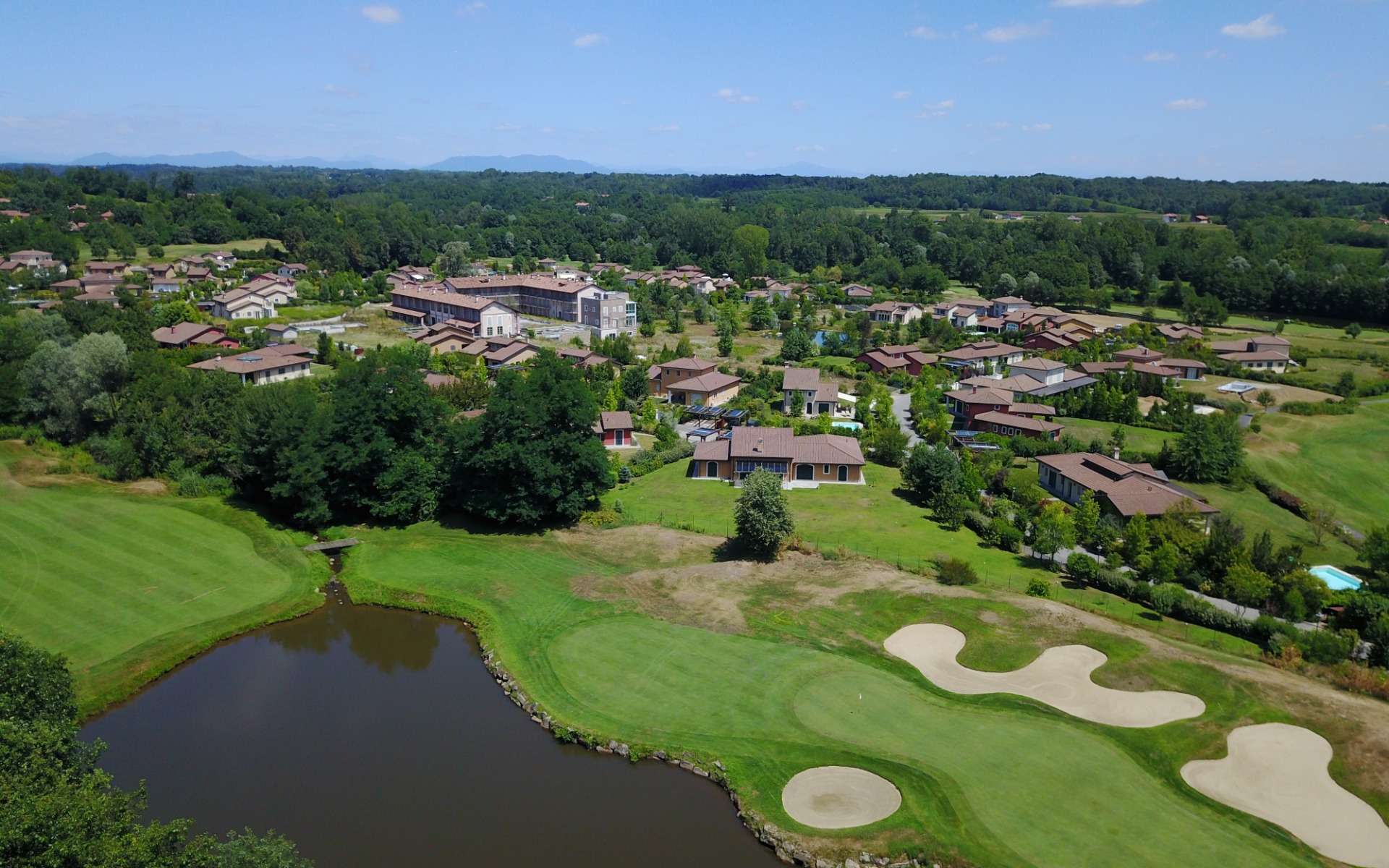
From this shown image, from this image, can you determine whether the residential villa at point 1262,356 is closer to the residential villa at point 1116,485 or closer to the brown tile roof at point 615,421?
the residential villa at point 1116,485

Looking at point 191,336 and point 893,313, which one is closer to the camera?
point 191,336

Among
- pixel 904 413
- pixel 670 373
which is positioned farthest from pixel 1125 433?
pixel 670 373

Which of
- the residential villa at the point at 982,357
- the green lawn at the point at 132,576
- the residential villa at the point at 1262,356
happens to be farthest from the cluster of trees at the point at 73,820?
the residential villa at the point at 1262,356

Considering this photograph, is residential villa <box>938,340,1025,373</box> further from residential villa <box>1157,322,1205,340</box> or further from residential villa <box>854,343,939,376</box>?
residential villa <box>1157,322,1205,340</box>

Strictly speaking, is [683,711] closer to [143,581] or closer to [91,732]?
[91,732]

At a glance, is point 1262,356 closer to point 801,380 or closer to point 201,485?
point 801,380

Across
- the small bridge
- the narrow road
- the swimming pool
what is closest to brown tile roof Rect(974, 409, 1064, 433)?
the narrow road

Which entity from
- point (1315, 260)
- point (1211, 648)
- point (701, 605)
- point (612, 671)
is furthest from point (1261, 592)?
point (1315, 260)
